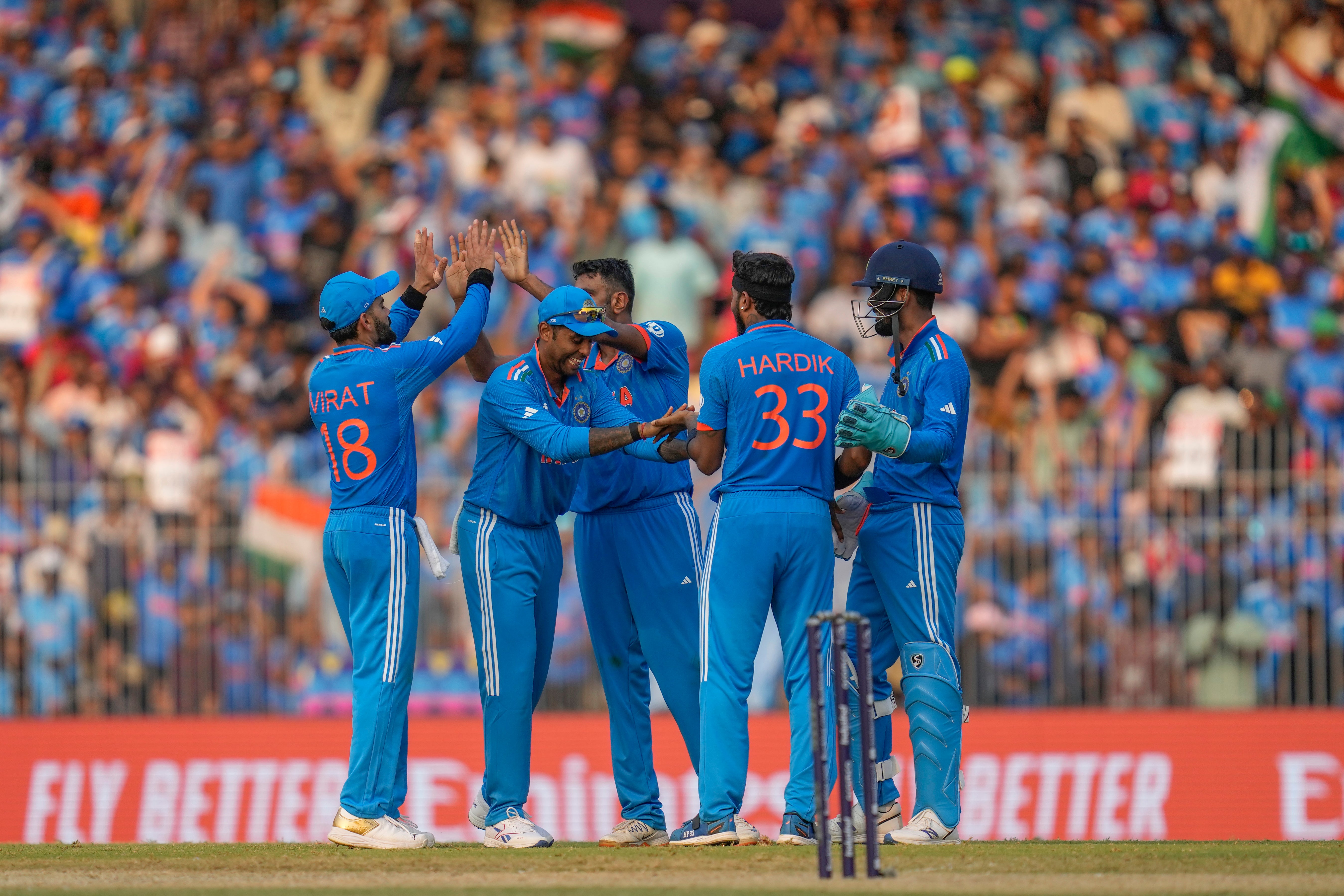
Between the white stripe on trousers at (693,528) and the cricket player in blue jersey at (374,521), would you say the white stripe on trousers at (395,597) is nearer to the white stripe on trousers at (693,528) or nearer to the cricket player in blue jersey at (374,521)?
the cricket player in blue jersey at (374,521)

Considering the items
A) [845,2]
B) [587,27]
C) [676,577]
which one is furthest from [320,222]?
[676,577]

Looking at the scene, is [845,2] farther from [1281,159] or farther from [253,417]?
[253,417]

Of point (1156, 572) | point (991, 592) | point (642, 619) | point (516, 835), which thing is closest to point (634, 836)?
point (516, 835)

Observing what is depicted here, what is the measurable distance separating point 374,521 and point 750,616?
1.91m

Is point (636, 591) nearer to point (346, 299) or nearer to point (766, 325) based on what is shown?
point (766, 325)

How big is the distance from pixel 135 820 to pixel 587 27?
1076 centimetres

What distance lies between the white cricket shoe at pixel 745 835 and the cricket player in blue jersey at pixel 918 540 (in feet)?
2.07

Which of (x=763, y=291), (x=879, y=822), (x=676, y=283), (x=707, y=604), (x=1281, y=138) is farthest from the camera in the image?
(x=1281, y=138)

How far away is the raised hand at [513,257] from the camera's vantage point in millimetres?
9914

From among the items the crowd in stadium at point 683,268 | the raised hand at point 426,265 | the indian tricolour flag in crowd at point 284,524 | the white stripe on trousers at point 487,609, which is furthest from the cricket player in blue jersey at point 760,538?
the indian tricolour flag in crowd at point 284,524

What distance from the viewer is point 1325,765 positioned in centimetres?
1293

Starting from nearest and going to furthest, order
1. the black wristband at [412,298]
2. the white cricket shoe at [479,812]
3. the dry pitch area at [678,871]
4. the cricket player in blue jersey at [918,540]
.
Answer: the dry pitch area at [678,871], the cricket player in blue jersey at [918,540], the white cricket shoe at [479,812], the black wristband at [412,298]

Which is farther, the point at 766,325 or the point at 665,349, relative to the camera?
the point at 665,349

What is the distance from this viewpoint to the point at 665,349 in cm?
988
